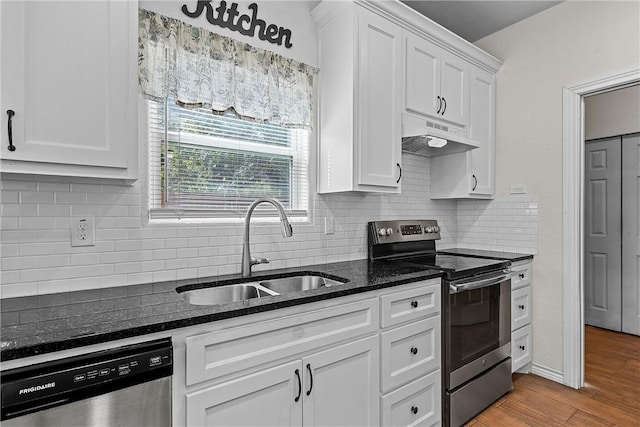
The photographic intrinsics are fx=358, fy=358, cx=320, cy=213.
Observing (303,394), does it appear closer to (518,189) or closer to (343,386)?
(343,386)

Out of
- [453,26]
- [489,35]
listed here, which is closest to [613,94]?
[489,35]

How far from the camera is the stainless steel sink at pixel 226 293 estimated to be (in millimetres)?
1758

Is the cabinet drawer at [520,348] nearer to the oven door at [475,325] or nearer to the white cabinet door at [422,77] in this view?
the oven door at [475,325]

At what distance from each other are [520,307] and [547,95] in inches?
63.9

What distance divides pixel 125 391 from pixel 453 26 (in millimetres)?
3279

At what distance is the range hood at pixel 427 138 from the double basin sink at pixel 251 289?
1.11 metres

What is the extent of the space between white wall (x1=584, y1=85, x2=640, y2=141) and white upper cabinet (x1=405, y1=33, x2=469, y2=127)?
1585 mm

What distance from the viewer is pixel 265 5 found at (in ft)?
6.84

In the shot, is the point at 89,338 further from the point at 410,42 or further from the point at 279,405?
the point at 410,42

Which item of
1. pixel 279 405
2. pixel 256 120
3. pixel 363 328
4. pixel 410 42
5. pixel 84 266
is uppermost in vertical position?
pixel 410 42

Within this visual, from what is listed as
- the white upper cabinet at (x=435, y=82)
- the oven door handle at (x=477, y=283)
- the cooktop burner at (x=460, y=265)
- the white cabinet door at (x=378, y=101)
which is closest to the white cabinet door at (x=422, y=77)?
the white upper cabinet at (x=435, y=82)

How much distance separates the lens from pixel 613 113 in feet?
11.9

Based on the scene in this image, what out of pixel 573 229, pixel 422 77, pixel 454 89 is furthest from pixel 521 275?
pixel 422 77

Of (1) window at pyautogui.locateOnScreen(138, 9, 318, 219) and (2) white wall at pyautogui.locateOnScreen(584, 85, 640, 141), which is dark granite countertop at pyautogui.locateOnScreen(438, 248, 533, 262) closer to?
(1) window at pyautogui.locateOnScreen(138, 9, 318, 219)
